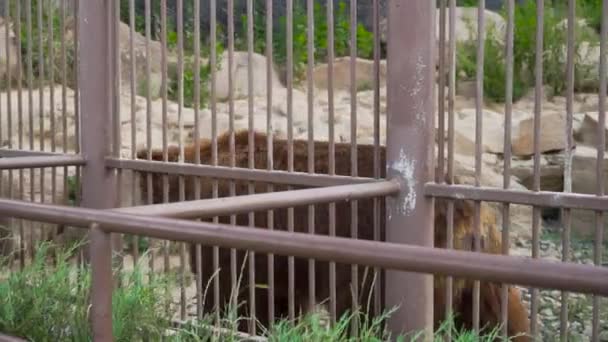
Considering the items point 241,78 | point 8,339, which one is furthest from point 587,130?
point 8,339

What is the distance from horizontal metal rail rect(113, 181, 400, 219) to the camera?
9.41 feet

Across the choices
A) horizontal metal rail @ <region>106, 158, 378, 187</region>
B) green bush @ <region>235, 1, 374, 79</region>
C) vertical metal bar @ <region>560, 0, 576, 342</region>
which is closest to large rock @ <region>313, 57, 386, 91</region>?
green bush @ <region>235, 1, 374, 79</region>

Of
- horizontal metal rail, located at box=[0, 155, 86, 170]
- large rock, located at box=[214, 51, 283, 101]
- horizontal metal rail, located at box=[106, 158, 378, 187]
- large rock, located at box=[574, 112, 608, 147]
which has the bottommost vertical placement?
horizontal metal rail, located at box=[106, 158, 378, 187]

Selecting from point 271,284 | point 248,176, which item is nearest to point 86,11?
point 248,176

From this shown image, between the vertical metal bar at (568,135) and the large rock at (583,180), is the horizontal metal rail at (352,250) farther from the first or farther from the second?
the large rock at (583,180)

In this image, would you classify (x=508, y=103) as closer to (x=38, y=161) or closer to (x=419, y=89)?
(x=419, y=89)

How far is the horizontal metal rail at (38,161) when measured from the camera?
4.23 metres

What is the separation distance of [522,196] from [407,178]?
19.4 inches

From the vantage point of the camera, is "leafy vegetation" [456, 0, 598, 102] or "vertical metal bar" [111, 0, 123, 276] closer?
"vertical metal bar" [111, 0, 123, 276]

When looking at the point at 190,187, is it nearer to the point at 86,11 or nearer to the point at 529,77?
the point at 86,11

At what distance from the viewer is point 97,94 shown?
201 inches

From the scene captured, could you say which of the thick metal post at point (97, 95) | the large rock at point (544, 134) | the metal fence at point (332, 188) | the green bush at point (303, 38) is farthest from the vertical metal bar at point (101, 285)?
the green bush at point (303, 38)

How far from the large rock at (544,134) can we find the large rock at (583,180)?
30 cm

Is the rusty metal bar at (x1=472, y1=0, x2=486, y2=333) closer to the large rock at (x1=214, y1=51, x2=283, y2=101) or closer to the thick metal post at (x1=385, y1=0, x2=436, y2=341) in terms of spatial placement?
the thick metal post at (x1=385, y1=0, x2=436, y2=341)
